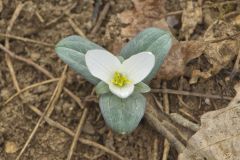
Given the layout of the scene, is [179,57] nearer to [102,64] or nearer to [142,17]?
[142,17]

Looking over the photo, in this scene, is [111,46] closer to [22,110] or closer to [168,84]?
[168,84]

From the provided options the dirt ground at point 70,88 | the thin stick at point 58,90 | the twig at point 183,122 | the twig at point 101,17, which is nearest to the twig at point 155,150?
the dirt ground at point 70,88

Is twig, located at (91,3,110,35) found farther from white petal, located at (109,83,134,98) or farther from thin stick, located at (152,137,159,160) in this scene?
thin stick, located at (152,137,159,160)

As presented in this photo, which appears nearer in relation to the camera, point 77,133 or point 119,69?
point 119,69

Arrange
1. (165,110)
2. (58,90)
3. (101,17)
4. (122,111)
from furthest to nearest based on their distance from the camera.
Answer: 1. (101,17)
2. (58,90)
3. (165,110)
4. (122,111)

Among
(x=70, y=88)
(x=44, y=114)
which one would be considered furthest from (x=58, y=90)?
(x=44, y=114)
